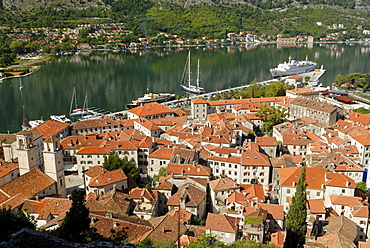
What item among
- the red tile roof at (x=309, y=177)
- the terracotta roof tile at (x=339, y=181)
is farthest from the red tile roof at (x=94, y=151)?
the terracotta roof tile at (x=339, y=181)

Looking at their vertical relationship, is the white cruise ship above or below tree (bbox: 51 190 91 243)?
below

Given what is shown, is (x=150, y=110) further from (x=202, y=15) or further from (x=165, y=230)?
(x=202, y=15)

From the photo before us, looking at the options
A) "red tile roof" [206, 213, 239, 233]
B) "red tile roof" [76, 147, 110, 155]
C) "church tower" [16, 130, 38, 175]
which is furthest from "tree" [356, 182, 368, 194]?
"church tower" [16, 130, 38, 175]

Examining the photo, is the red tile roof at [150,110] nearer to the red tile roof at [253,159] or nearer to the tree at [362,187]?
the red tile roof at [253,159]

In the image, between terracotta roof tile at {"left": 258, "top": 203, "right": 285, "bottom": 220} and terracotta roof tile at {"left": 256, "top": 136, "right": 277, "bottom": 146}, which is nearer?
terracotta roof tile at {"left": 258, "top": 203, "right": 285, "bottom": 220}

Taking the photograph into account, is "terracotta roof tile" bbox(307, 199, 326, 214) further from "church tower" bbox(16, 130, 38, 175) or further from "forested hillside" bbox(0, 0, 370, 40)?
"forested hillside" bbox(0, 0, 370, 40)

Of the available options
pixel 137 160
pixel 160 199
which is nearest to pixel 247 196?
pixel 160 199

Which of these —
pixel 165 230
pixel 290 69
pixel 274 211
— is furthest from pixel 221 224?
pixel 290 69
